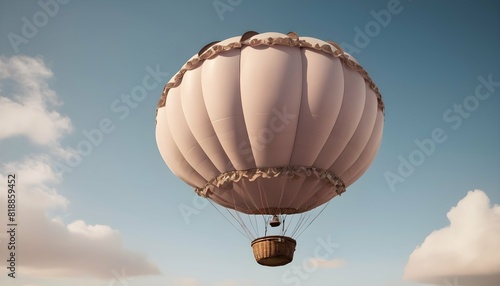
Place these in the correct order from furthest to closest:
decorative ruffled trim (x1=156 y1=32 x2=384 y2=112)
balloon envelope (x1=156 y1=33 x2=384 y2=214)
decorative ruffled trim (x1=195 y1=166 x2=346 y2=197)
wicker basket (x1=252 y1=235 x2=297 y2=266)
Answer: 1. decorative ruffled trim (x1=156 y1=32 x2=384 y2=112)
2. wicker basket (x1=252 y1=235 x2=297 y2=266)
3. decorative ruffled trim (x1=195 y1=166 x2=346 y2=197)
4. balloon envelope (x1=156 y1=33 x2=384 y2=214)

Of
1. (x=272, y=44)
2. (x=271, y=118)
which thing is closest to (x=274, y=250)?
(x=271, y=118)

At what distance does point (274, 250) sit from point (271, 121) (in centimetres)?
343

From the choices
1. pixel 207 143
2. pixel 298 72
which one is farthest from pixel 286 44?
pixel 207 143

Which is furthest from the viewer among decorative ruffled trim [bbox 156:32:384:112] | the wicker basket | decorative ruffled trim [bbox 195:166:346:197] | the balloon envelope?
decorative ruffled trim [bbox 156:32:384:112]

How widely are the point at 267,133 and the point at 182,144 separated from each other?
8.56ft

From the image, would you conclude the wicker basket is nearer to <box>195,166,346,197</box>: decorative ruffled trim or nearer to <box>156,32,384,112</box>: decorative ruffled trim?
<box>195,166,346,197</box>: decorative ruffled trim

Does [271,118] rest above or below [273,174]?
above

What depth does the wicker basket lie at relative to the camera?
14055mm

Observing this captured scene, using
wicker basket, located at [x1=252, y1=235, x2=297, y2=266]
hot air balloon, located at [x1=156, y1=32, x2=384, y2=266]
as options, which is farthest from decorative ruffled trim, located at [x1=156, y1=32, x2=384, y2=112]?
wicker basket, located at [x1=252, y1=235, x2=297, y2=266]

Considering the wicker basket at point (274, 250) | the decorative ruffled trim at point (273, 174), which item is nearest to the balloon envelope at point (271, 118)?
A: the decorative ruffled trim at point (273, 174)

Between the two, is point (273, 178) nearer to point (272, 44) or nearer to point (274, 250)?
point (274, 250)

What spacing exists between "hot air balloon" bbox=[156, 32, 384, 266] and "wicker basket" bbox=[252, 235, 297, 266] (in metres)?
0.03

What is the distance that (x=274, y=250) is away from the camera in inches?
552

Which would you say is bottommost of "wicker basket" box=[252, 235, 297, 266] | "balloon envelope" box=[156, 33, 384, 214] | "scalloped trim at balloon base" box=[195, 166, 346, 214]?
"wicker basket" box=[252, 235, 297, 266]
